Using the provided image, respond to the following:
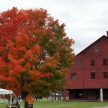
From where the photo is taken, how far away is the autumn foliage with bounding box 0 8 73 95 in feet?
131

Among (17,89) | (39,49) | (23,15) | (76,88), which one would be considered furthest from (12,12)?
(76,88)

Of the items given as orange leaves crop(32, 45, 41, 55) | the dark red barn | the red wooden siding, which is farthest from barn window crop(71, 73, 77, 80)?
orange leaves crop(32, 45, 41, 55)

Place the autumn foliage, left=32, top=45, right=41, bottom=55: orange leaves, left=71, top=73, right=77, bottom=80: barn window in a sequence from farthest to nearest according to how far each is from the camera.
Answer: left=71, top=73, right=77, bottom=80: barn window
left=32, top=45, right=41, bottom=55: orange leaves
the autumn foliage

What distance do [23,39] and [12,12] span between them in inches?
141

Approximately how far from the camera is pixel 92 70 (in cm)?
9769

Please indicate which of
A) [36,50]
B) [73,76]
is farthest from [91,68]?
[36,50]

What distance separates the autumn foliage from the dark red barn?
175 feet

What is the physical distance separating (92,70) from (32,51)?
57670 millimetres

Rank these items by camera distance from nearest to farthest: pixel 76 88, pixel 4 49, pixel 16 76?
pixel 16 76 < pixel 4 49 < pixel 76 88

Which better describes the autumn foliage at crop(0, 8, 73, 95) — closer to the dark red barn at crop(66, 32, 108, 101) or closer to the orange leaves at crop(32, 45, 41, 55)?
the orange leaves at crop(32, 45, 41, 55)

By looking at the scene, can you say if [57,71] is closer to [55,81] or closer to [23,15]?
[55,81]

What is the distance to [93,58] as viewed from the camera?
324 ft

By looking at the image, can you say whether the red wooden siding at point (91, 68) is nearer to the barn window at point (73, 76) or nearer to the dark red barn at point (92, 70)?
the dark red barn at point (92, 70)

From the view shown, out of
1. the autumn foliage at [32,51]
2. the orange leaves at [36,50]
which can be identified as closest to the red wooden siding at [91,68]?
the autumn foliage at [32,51]
